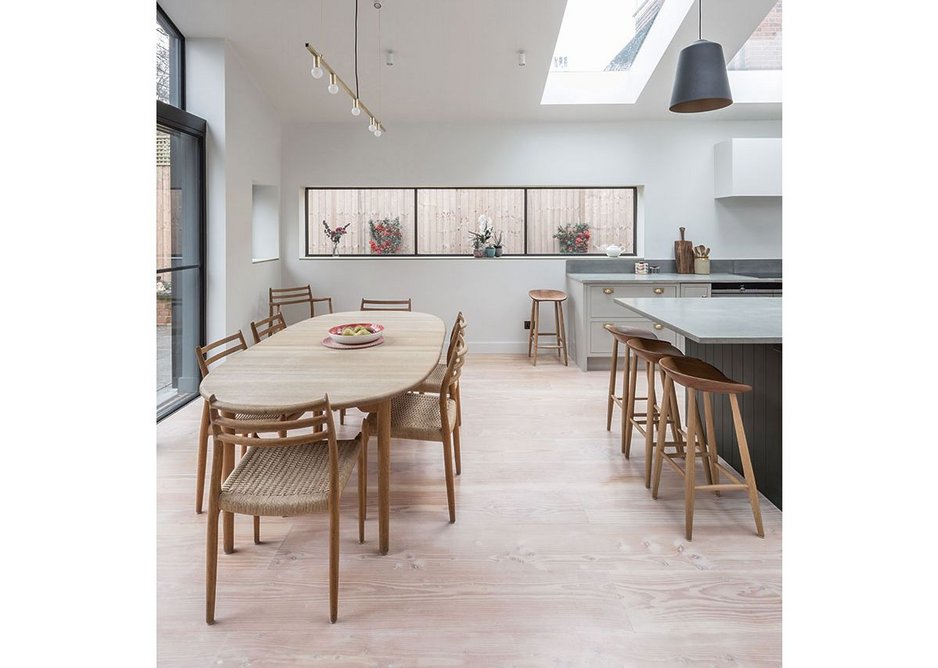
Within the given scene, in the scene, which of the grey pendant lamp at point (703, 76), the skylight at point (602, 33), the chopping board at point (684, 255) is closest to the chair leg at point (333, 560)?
the grey pendant lamp at point (703, 76)

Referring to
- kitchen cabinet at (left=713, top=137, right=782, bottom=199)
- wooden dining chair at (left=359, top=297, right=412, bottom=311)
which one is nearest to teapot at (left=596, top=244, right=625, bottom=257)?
kitchen cabinet at (left=713, top=137, right=782, bottom=199)

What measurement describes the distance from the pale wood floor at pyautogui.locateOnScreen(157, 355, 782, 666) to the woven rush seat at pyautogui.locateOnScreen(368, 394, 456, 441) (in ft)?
1.16

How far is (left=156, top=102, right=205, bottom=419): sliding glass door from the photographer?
158 inches

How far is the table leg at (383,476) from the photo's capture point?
85.6 inches

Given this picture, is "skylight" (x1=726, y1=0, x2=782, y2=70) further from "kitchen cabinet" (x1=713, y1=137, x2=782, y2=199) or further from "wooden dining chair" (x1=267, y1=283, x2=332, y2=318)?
"wooden dining chair" (x1=267, y1=283, x2=332, y2=318)

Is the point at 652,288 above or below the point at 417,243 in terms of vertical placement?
below

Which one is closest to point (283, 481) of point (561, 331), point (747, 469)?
point (747, 469)

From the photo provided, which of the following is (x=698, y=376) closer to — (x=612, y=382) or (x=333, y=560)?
(x=612, y=382)

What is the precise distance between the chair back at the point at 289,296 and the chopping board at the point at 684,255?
150 inches

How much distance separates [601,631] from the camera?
175 centimetres
